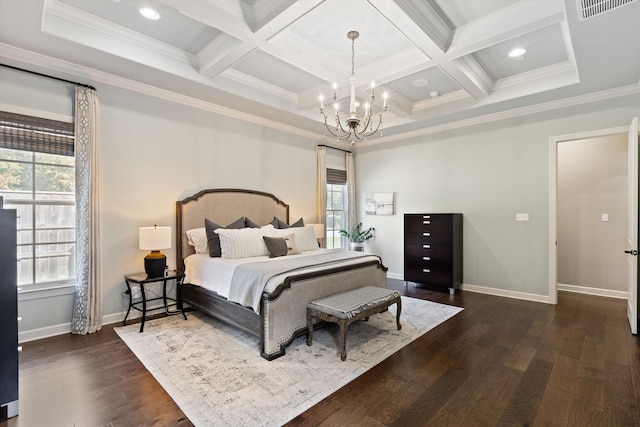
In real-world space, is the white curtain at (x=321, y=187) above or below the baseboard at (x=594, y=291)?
above

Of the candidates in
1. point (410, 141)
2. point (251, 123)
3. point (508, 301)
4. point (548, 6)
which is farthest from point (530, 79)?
point (251, 123)

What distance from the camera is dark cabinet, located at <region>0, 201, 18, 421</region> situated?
6.44 feet

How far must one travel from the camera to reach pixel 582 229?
5.02 metres

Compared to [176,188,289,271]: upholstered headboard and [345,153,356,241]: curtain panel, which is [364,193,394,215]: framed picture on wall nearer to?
[345,153,356,241]: curtain panel

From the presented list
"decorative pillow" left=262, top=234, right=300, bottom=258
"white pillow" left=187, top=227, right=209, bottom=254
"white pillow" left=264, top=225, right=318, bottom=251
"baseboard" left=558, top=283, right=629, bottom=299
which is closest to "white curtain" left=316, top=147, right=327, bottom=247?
"white pillow" left=264, top=225, right=318, bottom=251

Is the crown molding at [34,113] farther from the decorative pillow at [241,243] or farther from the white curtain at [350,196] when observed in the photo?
the white curtain at [350,196]

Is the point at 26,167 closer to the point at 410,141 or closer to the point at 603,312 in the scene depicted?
the point at 410,141

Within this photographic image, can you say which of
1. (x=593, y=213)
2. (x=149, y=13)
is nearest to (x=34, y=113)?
(x=149, y=13)

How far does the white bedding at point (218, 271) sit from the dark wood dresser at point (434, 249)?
1654 mm

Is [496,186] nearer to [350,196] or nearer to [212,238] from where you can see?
[350,196]

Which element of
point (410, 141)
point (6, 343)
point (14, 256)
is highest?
point (410, 141)

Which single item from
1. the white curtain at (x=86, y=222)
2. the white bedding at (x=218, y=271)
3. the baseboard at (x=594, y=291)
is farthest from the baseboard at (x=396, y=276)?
the white curtain at (x=86, y=222)

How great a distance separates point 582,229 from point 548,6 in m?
3.91

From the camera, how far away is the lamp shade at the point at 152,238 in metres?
3.49
